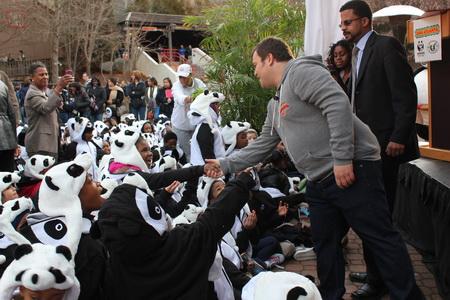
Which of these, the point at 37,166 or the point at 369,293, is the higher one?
the point at 37,166

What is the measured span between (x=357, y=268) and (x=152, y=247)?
114 inches

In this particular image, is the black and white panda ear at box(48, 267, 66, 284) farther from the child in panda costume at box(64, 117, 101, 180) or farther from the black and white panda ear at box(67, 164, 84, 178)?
the child in panda costume at box(64, 117, 101, 180)

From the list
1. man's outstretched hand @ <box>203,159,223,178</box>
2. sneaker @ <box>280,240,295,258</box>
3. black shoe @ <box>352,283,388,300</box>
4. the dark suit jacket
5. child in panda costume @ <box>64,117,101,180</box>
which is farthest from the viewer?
child in panda costume @ <box>64,117,101,180</box>

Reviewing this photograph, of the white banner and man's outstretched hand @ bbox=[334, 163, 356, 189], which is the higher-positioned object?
the white banner

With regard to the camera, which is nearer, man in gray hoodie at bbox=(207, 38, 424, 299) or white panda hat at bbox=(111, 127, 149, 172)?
man in gray hoodie at bbox=(207, 38, 424, 299)

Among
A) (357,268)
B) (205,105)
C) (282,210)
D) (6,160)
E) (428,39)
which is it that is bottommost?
(357,268)

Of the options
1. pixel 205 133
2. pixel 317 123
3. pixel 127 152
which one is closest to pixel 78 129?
pixel 205 133

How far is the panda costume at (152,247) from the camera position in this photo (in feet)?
7.70

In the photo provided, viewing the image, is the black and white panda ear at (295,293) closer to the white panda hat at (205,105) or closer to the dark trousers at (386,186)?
the dark trousers at (386,186)

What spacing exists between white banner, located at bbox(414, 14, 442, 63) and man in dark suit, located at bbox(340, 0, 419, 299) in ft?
2.39

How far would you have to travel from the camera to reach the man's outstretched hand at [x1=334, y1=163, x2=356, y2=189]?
9.88 feet

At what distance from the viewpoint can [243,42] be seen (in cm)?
800

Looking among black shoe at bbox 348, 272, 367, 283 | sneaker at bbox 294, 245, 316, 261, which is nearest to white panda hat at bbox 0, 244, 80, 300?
black shoe at bbox 348, 272, 367, 283

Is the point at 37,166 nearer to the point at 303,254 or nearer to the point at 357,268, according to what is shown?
the point at 303,254
